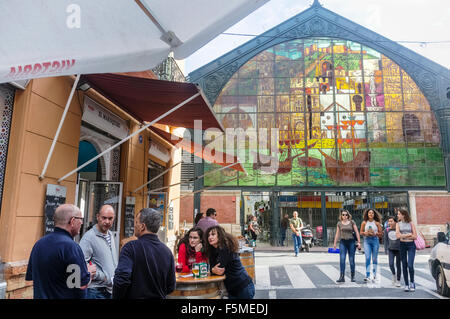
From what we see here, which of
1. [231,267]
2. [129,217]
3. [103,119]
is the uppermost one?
[103,119]

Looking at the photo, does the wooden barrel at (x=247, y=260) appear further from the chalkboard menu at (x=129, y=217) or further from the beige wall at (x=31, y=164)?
the beige wall at (x=31, y=164)

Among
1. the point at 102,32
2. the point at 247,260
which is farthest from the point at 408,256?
the point at 102,32

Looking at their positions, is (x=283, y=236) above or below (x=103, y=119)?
below

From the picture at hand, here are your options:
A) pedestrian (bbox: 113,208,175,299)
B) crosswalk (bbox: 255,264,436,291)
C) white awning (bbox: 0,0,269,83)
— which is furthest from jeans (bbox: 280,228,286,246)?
white awning (bbox: 0,0,269,83)

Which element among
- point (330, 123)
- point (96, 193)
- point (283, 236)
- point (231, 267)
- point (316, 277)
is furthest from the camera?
point (330, 123)

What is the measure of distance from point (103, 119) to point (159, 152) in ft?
12.9

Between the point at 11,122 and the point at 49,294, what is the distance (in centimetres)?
290

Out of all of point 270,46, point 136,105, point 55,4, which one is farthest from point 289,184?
point 55,4

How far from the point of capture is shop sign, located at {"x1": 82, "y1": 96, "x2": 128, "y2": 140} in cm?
621

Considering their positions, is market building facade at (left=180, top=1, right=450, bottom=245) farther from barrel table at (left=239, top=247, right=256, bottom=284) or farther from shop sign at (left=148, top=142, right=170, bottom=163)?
barrel table at (left=239, top=247, right=256, bottom=284)

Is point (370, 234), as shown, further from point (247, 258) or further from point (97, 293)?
point (97, 293)

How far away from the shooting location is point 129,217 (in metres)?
8.23

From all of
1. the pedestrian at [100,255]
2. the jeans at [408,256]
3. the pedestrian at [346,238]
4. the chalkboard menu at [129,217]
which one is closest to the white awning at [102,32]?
the pedestrian at [100,255]

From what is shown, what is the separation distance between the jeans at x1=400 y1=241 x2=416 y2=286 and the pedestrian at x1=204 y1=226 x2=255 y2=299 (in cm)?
435
